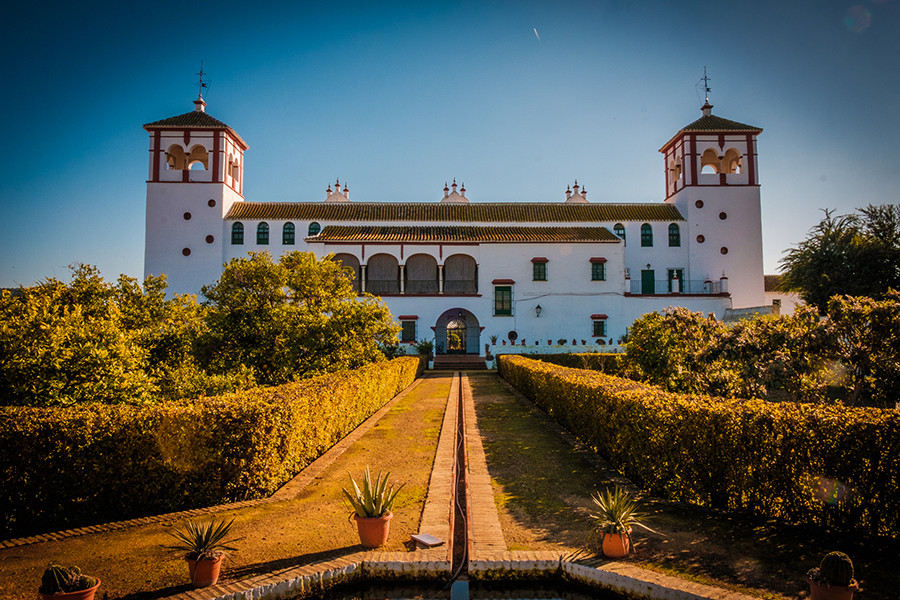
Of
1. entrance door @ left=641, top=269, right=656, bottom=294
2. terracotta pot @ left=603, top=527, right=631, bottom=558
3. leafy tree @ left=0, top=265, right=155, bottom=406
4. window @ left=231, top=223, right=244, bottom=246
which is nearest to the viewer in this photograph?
terracotta pot @ left=603, top=527, right=631, bottom=558

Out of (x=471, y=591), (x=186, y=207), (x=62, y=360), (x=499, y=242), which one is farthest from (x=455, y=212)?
(x=471, y=591)

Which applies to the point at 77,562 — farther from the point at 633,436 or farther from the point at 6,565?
the point at 633,436

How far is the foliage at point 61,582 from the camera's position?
137 inches

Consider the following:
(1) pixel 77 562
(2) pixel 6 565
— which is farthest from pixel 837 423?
(2) pixel 6 565

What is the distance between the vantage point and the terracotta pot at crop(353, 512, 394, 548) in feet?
15.2

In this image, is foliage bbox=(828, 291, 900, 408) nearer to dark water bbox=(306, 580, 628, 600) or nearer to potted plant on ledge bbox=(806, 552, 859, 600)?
potted plant on ledge bbox=(806, 552, 859, 600)

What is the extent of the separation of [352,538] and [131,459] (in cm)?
254

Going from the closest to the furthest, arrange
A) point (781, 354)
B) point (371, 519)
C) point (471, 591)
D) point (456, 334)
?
point (471, 591) < point (371, 519) < point (781, 354) < point (456, 334)

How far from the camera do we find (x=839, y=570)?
134 inches

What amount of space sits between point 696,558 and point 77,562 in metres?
5.08

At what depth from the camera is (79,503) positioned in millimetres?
5434

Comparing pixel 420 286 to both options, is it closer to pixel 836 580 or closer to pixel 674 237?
pixel 674 237

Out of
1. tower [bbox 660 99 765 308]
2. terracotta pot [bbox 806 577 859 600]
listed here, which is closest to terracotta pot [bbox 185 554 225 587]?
terracotta pot [bbox 806 577 859 600]

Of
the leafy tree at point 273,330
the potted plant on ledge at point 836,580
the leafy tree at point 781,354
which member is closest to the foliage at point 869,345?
the leafy tree at point 781,354
